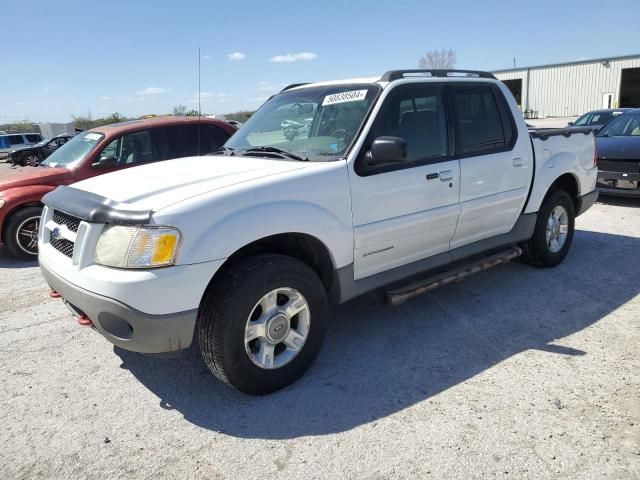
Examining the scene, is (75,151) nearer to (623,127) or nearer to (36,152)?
(623,127)

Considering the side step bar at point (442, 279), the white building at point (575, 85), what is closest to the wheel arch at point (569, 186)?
the side step bar at point (442, 279)

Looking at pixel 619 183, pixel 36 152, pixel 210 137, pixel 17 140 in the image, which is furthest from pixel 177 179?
pixel 17 140

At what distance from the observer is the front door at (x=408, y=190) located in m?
3.49

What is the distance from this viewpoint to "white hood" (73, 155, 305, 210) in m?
2.90

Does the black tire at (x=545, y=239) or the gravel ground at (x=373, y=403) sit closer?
the gravel ground at (x=373, y=403)

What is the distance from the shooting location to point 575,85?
142 feet

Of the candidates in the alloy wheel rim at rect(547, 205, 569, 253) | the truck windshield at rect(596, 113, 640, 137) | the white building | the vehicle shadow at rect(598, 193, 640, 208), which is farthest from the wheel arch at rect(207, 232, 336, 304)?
the white building

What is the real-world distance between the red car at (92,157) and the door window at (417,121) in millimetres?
3828

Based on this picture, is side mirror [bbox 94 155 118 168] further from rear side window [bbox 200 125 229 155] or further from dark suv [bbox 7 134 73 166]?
dark suv [bbox 7 134 73 166]

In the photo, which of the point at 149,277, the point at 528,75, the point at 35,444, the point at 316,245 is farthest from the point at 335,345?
the point at 528,75

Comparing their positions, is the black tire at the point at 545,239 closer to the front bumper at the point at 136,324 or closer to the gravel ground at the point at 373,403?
the gravel ground at the point at 373,403

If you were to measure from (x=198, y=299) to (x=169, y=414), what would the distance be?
80 centimetres

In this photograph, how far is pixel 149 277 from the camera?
2643mm

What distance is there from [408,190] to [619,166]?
6174mm
